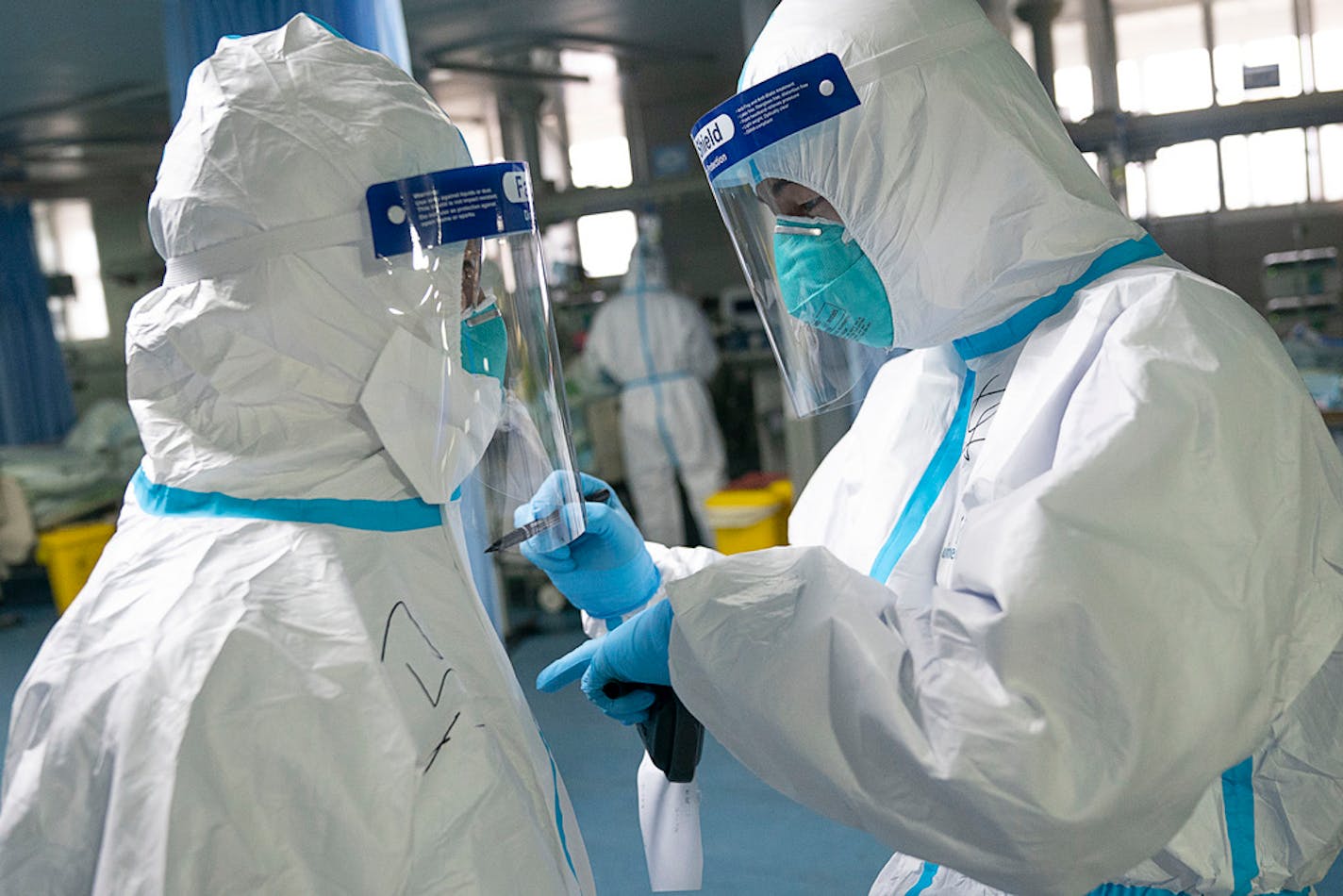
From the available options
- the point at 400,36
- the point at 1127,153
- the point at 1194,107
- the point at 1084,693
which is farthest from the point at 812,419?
the point at 1084,693

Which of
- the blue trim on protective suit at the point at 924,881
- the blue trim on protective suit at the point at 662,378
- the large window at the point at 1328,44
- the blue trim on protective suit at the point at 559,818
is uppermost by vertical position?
the large window at the point at 1328,44

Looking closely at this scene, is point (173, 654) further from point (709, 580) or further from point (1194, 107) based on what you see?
point (1194, 107)

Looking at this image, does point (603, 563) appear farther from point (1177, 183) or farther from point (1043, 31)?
point (1043, 31)

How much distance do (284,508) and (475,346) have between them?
0.30m

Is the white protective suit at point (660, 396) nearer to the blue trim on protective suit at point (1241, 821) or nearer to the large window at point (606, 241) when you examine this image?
the large window at point (606, 241)

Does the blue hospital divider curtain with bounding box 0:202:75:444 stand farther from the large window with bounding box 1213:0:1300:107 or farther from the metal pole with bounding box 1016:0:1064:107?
the large window with bounding box 1213:0:1300:107

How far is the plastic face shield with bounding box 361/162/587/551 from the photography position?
1160mm

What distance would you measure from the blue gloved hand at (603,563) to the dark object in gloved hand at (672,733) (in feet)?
0.86

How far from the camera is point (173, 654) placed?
991 millimetres

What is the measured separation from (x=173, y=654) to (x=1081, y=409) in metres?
0.83

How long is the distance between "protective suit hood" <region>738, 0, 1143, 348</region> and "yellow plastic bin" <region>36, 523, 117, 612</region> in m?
5.10

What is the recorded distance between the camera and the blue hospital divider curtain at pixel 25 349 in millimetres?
5875

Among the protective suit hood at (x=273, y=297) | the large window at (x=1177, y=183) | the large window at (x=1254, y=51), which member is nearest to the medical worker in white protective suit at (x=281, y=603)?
the protective suit hood at (x=273, y=297)

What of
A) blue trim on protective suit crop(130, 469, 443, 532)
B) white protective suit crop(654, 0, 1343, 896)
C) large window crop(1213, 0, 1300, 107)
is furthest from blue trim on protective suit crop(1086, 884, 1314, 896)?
large window crop(1213, 0, 1300, 107)
